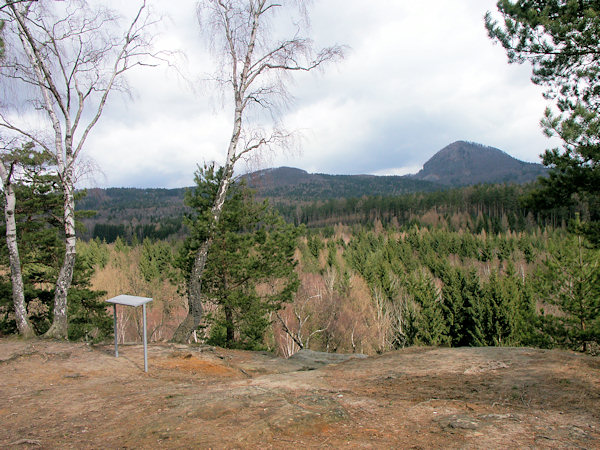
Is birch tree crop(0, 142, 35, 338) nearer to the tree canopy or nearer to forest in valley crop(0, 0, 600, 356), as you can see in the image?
forest in valley crop(0, 0, 600, 356)

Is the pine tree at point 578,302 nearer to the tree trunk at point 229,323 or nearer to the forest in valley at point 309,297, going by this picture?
the forest in valley at point 309,297

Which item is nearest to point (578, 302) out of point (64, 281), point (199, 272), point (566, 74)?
point (566, 74)

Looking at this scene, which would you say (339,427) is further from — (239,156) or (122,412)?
(239,156)

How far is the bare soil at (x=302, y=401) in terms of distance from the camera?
12.1 feet

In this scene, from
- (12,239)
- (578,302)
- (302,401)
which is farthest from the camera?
(578,302)

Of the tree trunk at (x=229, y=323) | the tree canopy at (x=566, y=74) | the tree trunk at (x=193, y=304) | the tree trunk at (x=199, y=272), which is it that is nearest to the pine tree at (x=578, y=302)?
the tree canopy at (x=566, y=74)

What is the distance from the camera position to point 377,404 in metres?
4.70

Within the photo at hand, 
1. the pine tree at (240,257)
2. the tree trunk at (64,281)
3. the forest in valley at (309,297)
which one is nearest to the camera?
the tree trunk at (64,281)

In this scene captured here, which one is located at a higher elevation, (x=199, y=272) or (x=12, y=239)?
(x=12, y=239)

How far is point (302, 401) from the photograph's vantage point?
4727 millimetres

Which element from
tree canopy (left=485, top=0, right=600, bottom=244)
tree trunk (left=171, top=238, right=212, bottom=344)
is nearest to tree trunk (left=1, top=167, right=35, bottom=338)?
tree trunk (left=171, top=238, right=212, bottom=344)

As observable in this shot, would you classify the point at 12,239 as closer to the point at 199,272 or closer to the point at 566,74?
the point at 199,272

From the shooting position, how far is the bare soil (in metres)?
3.69

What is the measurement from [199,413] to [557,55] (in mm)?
9360
